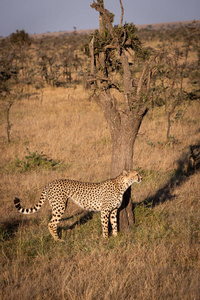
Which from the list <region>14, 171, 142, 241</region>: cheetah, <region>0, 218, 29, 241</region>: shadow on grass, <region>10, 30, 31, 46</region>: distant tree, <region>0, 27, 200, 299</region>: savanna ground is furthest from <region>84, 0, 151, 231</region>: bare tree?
<region>10, 30, 31, 46</region>: distant tree

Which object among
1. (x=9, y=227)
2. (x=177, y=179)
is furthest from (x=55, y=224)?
(x=177, y=179)

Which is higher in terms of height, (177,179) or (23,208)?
→ (23,208)

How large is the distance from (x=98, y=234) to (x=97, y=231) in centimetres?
7

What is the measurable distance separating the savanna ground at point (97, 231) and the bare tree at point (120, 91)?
0.87 metres

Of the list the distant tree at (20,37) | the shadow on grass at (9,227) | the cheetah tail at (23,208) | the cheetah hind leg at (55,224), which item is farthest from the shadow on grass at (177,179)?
the distant tree at (20,37)

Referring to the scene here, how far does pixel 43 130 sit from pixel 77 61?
46.6ft

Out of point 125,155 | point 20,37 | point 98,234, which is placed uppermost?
point 20,37

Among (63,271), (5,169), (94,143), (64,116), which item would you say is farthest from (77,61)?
(63,271)

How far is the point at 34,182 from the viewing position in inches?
302

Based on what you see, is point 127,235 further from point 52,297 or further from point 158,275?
point 52,297

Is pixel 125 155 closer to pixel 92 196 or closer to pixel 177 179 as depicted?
pixel 92 196

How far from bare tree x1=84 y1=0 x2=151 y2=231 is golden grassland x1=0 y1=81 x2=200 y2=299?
36.2 inches

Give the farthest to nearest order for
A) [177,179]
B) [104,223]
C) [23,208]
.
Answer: [177,179], [104,223], [23,208]

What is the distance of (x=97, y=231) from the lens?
5.34m
